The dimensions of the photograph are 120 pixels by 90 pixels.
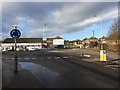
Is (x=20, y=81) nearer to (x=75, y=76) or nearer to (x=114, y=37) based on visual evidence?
(x=75, y=76)

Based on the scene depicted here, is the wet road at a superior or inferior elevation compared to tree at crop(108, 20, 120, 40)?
inferior

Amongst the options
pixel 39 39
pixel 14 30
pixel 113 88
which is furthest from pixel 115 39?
pixel 39 39

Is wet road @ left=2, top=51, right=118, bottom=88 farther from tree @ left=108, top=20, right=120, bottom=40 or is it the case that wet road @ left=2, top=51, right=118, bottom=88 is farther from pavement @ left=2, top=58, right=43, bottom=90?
tree @ left=108, top=20, right=120, bottom=40

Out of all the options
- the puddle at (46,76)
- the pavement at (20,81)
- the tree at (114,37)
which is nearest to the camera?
the pavement at (20,81)

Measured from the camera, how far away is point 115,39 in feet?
177

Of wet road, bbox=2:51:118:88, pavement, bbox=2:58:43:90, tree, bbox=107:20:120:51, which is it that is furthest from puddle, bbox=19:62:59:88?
tree, bbox=107:20:120:51

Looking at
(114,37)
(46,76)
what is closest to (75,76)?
(46,76)

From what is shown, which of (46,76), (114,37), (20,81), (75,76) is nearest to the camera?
(20,81)

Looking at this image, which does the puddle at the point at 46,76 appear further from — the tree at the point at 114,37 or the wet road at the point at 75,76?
the tree at the point at 114,37

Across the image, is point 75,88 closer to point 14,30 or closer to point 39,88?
point 39,88

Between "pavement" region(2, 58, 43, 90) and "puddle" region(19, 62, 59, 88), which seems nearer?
"pavement" region(2, 58, 43, 90)

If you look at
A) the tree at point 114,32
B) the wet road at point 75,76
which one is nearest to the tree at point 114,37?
the tree at point 114,32

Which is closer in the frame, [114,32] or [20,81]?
[20,81]

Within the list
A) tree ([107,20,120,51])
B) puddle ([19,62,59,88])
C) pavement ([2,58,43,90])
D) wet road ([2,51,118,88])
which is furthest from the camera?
tree ([107,20,120,51])
